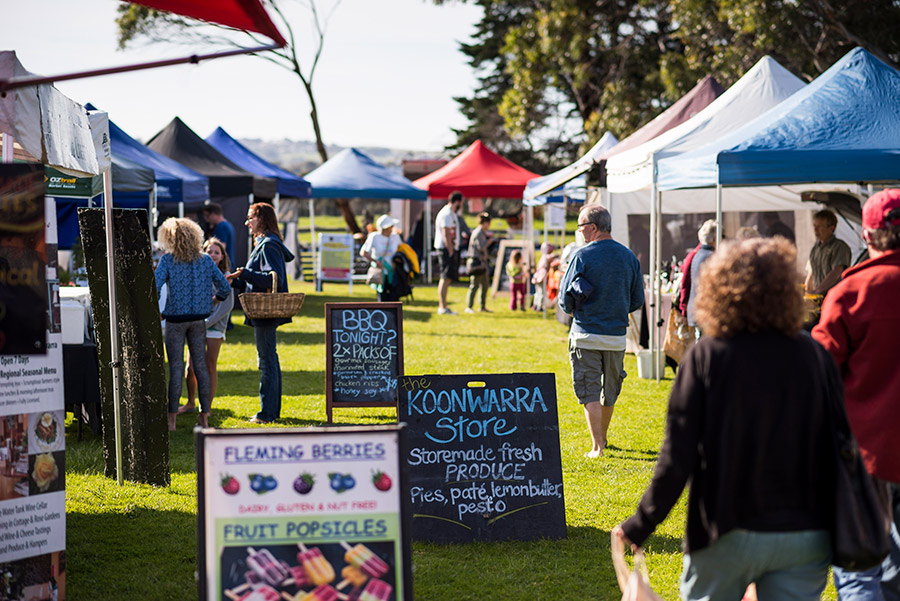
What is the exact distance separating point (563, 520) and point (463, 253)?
19.0 meters

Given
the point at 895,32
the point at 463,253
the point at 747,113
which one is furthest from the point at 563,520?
the point at 895,32

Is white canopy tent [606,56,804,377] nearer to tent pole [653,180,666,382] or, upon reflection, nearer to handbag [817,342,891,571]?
tent pole [653,180,666,382]

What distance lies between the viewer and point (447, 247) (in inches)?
687

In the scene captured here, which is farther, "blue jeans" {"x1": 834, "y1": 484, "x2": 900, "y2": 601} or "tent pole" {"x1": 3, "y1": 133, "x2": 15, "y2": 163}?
"tent pole" {"x1": 3, "y1": 133, "x2": 15, "y2": 163}

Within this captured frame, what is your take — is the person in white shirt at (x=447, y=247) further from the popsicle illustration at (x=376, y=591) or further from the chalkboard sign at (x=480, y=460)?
the popsicle illustration at (x=376, y=591)

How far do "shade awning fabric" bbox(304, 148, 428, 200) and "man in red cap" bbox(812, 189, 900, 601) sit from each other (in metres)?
18.3

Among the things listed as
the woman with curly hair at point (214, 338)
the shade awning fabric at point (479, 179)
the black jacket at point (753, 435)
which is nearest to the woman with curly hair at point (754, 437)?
the black jacket at point (753, 435)

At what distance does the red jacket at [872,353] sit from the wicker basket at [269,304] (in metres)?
5.07

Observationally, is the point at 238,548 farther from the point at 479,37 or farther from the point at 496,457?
the point at 479,37

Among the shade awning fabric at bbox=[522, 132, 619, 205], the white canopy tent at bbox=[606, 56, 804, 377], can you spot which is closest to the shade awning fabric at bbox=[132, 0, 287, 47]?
the white canopy tent at bbox=[606, 56, 804, 377]

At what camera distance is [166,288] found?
753 cm

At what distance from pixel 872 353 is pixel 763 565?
1.00 meters

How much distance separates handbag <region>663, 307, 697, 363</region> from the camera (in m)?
10.0

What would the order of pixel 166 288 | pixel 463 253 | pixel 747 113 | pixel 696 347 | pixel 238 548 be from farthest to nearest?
pixel 463 253, pixel 747 113, pixel 166 288, pixel 238 548, pixel 696 347
